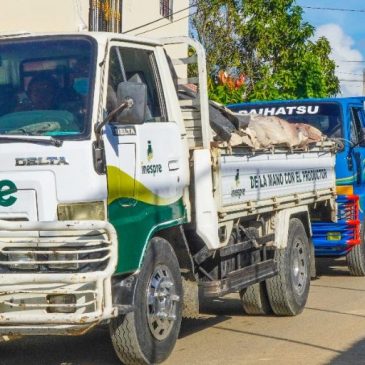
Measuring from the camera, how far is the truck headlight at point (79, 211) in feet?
22.1

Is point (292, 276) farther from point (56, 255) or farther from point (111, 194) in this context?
point (56, 255)

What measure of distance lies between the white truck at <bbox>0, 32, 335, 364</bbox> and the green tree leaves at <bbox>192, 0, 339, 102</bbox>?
17060 mm

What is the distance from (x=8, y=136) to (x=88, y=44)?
943mm

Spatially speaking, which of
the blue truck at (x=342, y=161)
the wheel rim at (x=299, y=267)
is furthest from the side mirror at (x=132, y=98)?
the blue truck at (x=342, y=161)

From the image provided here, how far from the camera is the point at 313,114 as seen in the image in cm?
1319

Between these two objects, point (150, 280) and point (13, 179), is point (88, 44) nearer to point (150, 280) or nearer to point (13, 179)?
point (13, 179)

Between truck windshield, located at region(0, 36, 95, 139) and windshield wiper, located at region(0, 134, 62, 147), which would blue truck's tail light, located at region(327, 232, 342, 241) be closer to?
truck windshield, located at region(0, 36, 95, 139)

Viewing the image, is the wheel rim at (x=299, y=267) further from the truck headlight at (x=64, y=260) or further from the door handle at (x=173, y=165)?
the truck headlight at (x=64, y=260)

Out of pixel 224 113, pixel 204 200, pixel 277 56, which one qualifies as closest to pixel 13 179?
pixel 204 200

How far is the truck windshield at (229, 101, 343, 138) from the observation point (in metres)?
13.1

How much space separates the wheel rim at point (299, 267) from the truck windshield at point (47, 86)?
13.6ft


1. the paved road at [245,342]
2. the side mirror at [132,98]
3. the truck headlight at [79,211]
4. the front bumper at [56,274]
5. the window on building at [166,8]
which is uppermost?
the window on building at [166,8]

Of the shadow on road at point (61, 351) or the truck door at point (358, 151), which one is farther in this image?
the truck door at point (358, 151)

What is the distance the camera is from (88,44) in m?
7.31
